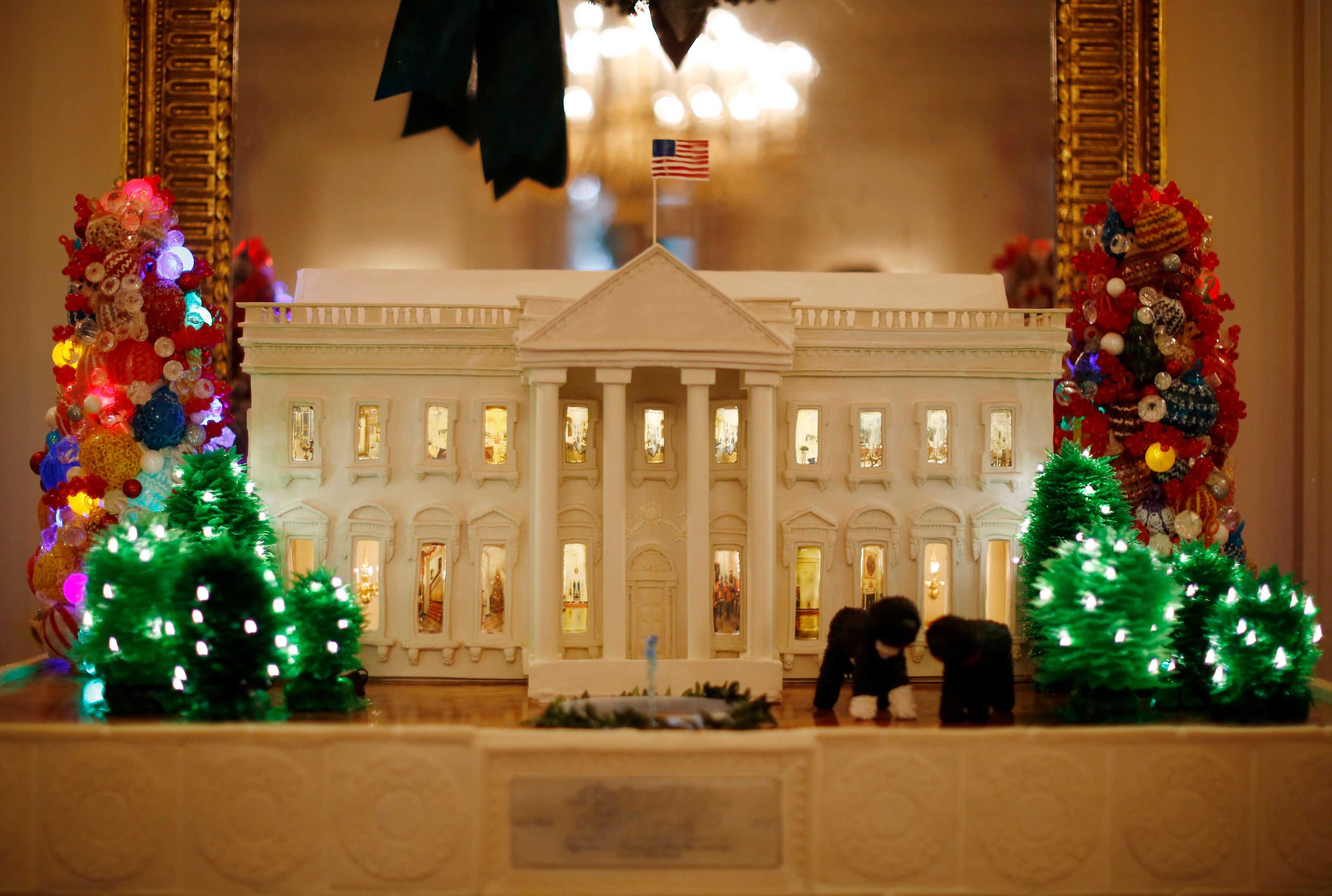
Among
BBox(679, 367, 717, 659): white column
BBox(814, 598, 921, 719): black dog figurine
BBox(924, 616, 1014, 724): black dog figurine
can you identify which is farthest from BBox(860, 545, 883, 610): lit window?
BBox(679, 367, 717, 659): white column

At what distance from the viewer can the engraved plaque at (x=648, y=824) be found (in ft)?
28.6

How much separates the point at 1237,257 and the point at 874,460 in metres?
6.38

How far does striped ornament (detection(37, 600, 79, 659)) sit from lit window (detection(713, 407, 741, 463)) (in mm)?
7780

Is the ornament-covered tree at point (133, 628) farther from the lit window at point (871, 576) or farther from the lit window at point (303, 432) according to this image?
the lit window at point (871, 576)

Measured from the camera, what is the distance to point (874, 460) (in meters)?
12.0

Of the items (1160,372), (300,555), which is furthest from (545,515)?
(1160,372)

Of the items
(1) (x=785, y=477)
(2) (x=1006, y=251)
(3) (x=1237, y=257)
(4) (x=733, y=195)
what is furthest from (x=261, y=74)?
(3) (x=1237, y=257)

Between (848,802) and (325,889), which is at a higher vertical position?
(848,802)

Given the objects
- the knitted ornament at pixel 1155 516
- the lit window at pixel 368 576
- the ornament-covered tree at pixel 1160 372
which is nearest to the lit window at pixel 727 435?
the ornament-covered tree at pixel 1160 372

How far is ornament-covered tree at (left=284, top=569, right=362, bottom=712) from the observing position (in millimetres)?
9859

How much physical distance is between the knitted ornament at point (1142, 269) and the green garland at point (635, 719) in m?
6.57

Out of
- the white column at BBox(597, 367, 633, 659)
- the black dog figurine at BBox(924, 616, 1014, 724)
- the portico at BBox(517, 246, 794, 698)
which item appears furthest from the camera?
the white column at BBox(597, 367, 633, 659)

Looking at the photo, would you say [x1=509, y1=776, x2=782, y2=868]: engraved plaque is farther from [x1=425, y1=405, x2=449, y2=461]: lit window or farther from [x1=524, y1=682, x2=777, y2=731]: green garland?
[x1=425, y1=405, x2=449, y2=461]: lit window

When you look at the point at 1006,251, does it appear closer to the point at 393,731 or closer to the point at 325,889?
the point at 393,731
